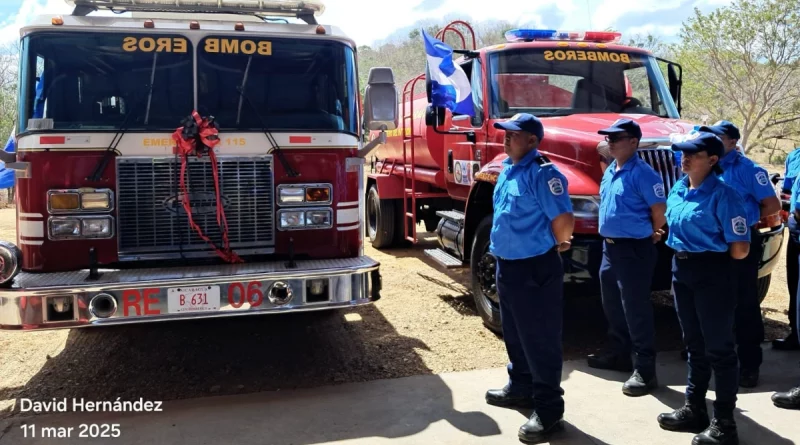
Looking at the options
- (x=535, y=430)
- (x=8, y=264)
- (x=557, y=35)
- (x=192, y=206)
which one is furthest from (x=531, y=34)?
(x=8, y=264)

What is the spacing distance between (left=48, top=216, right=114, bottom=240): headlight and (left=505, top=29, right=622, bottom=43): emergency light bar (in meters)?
4.36

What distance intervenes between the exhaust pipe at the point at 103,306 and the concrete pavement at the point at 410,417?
0.68 metres

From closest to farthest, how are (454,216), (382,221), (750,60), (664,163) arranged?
(664,163) < (454,216) < (382,221) < (750,60)

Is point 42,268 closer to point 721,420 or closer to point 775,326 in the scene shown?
point 721,420

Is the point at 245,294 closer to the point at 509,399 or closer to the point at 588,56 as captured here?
the point at 509,399

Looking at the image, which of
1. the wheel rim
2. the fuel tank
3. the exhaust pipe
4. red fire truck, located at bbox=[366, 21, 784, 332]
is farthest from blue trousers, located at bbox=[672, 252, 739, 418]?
the fuel tank

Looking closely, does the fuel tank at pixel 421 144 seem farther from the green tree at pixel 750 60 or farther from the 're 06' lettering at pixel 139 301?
the green tree at pixel 750 60

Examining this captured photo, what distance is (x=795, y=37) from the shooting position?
19031 mm

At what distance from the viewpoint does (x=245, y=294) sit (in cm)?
430

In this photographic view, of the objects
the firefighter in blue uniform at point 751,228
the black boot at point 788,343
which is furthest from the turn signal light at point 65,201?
the black boot at point 788,343

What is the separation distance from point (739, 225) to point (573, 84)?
3371mm

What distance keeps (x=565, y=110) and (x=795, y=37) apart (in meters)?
16.2

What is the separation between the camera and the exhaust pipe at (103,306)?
13.3 ft

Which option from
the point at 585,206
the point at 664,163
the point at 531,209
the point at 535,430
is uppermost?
the point at 664,163
